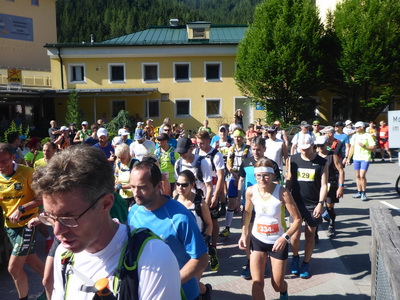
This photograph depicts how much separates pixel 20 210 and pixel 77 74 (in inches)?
1082

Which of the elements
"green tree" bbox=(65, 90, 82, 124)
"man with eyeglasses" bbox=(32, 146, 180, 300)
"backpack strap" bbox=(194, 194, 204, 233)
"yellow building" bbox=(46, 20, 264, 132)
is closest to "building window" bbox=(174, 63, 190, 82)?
"yellow building" bbox=(46, 20, 264, 132)

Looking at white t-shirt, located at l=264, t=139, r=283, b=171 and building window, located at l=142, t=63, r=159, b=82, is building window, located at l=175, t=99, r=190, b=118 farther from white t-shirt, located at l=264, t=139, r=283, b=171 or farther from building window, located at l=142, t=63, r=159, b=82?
white t-shirt, located at l=264, t=139, r=283, b=171

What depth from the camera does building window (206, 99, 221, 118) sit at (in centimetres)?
2997

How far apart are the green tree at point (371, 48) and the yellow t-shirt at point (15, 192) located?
862 inches

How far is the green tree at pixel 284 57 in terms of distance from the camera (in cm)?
2333

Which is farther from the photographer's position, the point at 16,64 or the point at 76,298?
the point at 16,64

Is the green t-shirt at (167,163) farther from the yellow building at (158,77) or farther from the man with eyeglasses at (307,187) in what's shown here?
the yellow building at (158,77)

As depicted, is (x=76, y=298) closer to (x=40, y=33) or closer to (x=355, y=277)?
(x=355, y=277)

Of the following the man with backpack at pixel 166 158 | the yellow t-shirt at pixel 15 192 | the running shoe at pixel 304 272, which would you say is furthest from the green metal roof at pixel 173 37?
the yellow t-shirt at pixel 15 192

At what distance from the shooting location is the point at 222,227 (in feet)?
25.2

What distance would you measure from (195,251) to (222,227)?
4917 millimetres

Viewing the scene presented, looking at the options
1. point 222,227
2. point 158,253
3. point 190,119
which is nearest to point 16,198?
point 158,253

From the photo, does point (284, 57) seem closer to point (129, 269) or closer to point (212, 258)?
point (212, 258)

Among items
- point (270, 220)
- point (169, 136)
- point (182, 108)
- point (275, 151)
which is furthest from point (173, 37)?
point (270, 220)
